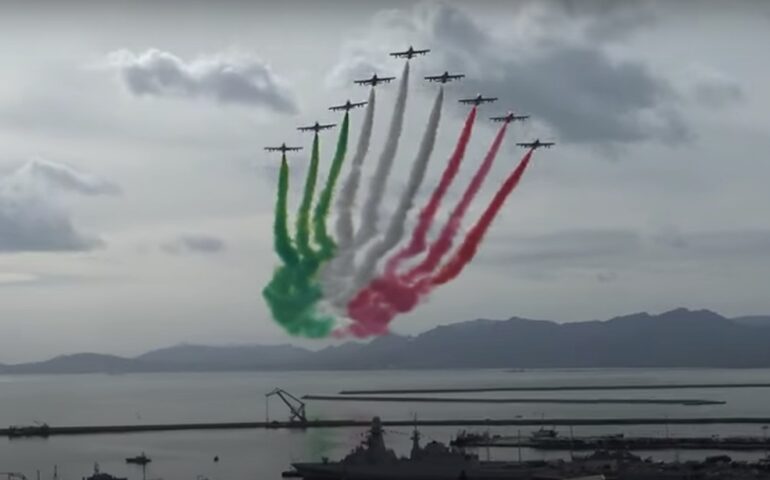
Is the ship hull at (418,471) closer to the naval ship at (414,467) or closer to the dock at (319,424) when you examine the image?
the naval ship at (414,467)

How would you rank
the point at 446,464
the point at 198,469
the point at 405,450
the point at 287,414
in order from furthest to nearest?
the point at 287,414
the point at 405,450
the point at 198,469
the point at 446,464

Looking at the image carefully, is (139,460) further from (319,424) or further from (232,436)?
(319,424)

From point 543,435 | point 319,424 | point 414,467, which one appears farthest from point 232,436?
point 414,467

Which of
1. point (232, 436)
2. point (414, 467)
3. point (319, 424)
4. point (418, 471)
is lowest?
point (418, 471)

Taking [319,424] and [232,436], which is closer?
[232,436]

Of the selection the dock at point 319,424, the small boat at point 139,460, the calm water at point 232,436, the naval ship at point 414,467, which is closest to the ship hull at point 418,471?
the naval ship at point 414,467

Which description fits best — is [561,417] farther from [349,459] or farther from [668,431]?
[349,459]

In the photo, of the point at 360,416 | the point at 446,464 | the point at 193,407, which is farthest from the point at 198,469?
the point at 193,407

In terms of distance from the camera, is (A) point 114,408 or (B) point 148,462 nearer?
(B) point 148,462
